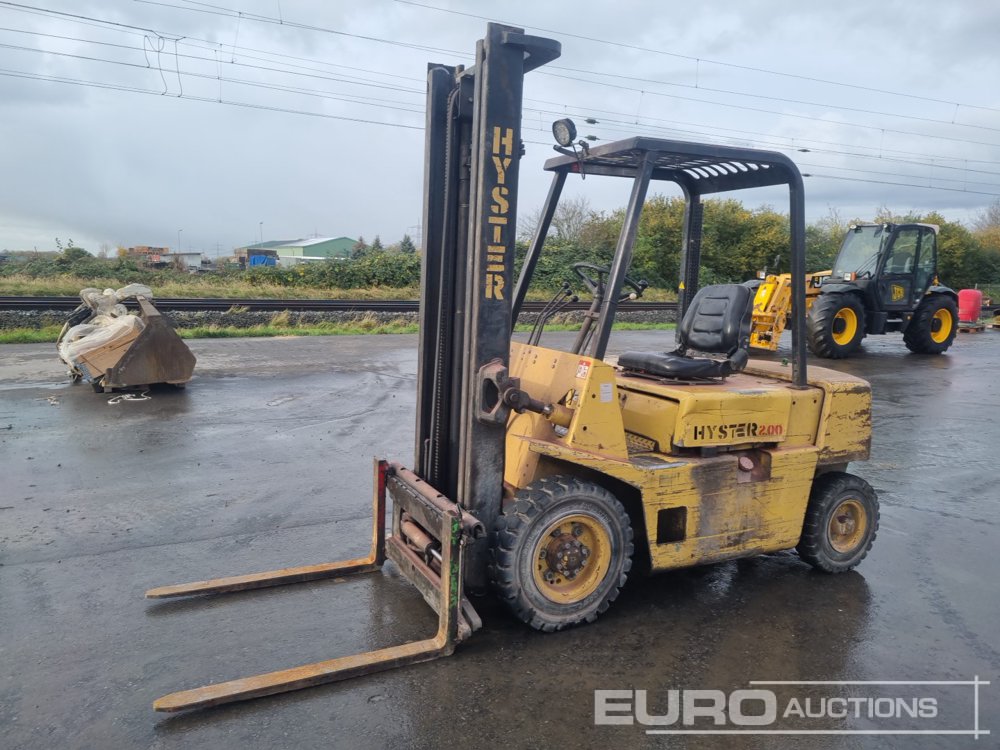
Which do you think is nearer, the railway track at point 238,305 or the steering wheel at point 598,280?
the steering wheel at point 598,280

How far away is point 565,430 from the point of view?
411cm

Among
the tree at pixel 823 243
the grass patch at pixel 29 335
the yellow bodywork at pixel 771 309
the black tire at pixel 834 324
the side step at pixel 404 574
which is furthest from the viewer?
the tree at pixel 823 243

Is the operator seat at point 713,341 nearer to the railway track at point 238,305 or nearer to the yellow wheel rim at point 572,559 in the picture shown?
the yellow wheel rim at point 572,559

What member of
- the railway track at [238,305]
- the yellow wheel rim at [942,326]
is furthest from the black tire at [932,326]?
the railway track at [238,305]

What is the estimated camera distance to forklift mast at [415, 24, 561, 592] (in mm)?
3725

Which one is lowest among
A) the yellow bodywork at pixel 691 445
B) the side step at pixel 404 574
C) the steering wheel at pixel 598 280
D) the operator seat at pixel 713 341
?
the side step at pixel 404 574

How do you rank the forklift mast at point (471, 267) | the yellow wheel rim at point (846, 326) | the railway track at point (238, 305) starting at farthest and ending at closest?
the railway track at point (238, 305) < the yellow wheel rim at point (846, 326) < the forklift mast at point (471, 267)

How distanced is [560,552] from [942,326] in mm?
17882

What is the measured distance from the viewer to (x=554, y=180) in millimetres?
4863

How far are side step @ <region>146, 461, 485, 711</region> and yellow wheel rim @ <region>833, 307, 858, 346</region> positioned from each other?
47.5 feet

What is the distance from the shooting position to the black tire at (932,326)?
17.7m

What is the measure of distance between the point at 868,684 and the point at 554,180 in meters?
3.38

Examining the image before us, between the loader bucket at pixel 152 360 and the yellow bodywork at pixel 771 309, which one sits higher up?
the yellow bodywork at pixel 771 309

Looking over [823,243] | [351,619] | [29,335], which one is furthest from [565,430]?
[823,243]
